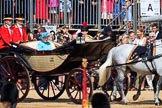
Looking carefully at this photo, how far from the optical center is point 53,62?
17312 millimetres

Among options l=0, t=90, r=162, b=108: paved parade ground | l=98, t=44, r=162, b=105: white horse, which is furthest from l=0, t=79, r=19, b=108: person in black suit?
l=98, t=44, r=162, b=105: white horse

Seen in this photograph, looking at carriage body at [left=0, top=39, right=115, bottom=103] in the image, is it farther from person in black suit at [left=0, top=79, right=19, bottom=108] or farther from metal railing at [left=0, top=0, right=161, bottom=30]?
person in black suit at [left=0, top=79, right=19, bottom=108]

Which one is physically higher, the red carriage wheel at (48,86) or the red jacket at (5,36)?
the red jacket at (5,36)

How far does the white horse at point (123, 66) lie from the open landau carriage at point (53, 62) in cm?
28

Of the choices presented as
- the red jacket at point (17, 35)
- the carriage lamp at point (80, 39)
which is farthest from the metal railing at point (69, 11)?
the carriage lamp at point (80, 39)

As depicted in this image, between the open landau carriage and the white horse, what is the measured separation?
0.28 metres

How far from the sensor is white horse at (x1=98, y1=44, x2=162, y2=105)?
1727 centimetres

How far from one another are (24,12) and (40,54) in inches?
309

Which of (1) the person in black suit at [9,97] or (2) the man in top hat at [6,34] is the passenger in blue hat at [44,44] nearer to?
(2) the man in top hat at [6,34]

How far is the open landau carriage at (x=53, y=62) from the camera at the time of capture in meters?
17.2

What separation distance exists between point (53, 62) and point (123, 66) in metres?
1.81

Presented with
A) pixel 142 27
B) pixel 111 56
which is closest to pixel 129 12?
pixel 142 27

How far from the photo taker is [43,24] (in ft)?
81.0

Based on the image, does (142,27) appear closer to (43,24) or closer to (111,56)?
(43,24)
